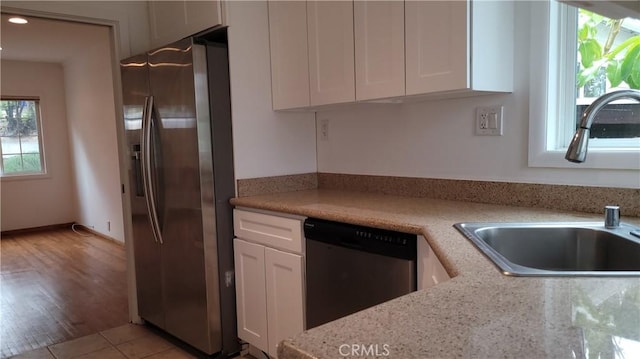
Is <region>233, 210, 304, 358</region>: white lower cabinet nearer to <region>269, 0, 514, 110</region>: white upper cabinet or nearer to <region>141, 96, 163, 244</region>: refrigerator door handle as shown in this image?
<region>141, 96, 163, 244</region>: refrigerator door handle

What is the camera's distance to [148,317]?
2.88 m

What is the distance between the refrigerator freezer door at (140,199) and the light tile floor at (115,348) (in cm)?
11

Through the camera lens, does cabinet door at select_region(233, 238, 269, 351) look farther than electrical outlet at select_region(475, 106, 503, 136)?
Yes

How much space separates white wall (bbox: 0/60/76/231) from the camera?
6.07m

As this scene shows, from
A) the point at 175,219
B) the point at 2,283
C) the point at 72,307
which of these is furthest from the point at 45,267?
the point at 175,219

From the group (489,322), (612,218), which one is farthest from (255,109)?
(489,322)

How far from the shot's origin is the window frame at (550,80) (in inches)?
70.7

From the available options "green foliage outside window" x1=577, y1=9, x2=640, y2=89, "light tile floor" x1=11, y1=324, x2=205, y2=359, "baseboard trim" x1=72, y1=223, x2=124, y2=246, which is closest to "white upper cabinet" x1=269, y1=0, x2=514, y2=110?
"green foliage outside window" x1=577, y1=9, x2=640, y2=89

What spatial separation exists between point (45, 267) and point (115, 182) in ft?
3.88

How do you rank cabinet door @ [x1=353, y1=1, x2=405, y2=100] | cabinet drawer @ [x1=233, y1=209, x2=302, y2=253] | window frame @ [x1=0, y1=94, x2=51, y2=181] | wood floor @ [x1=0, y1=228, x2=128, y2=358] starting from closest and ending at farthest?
cabinet door @ [x1=353, y1=1, x2=405, y2=100] < cabinet drawer @ [x1=233, y1=209, x2=302, y2=253] < wood floor @ [x1=0, y1=228, x2=128, y2=358] < window frame @ [x1=0, y1=94, x2=51, y2=181]

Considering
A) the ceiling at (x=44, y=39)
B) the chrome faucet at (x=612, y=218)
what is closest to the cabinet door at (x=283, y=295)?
the chrome faucet at (x=612, y=218)

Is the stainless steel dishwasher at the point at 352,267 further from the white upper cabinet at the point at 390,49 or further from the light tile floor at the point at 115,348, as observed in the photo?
the light tile floor at the point at 115,348
